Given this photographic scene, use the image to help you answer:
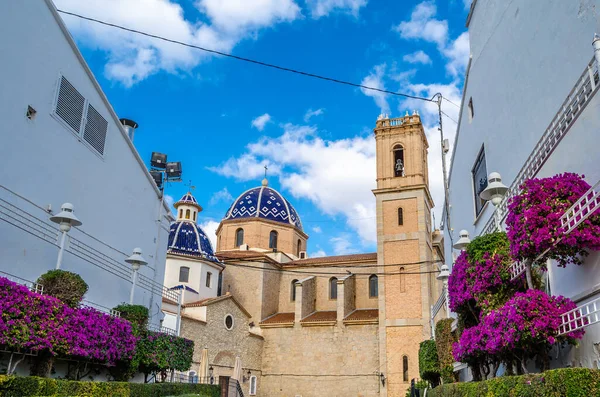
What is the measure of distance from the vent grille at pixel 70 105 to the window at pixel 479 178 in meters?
10.4

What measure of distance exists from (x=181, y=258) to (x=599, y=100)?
2856 centimetres

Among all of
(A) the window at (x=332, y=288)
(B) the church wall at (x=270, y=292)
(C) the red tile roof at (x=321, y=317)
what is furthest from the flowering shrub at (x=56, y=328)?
(A) the window at (x=332, y=288)

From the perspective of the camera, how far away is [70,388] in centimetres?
944

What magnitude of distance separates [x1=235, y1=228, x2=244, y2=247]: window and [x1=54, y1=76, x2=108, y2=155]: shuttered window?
76.8ft

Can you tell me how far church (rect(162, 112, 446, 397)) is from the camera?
28.4m

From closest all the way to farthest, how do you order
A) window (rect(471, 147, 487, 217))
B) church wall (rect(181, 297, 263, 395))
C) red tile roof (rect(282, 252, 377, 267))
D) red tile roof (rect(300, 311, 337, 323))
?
window (rect(471, 147, 487, 217)) → church wall (rect(181, 297, 263, 395)) → red tile roof (rect(300, 311, 337, 323)) → red tile roof (rect(282, 252, 377, 267))

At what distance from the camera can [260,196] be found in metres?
39.9

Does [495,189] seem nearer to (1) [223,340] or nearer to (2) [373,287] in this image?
(1) [223,340]

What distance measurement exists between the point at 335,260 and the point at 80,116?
22.8 meters

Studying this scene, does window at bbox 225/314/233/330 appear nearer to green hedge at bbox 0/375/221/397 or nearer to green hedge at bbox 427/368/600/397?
green hedge at bbox 0/375/221/397

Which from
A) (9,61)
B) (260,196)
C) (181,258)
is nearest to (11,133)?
(9,61)

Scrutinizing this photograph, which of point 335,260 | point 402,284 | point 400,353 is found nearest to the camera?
point 400,353

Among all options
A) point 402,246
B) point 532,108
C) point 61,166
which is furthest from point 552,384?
point 402,246

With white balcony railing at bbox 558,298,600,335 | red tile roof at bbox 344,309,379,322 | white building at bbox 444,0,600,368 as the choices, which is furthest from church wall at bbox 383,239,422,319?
white balcony railing at bbox 558,298,600,335
